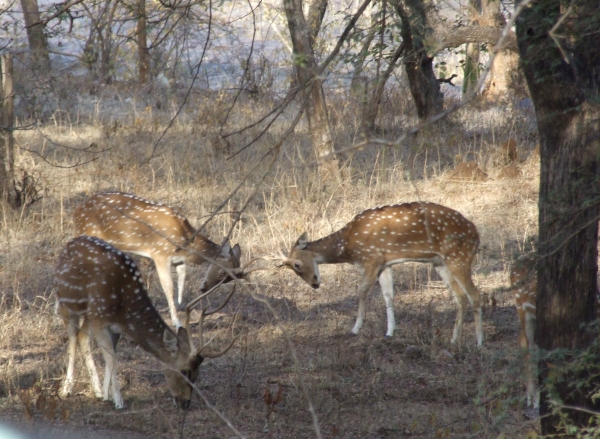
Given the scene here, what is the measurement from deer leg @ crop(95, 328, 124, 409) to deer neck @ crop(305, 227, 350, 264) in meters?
3.23

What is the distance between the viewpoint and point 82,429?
5.37 meters

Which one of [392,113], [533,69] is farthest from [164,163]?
[533,69]

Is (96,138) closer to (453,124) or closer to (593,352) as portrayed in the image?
(453,124)

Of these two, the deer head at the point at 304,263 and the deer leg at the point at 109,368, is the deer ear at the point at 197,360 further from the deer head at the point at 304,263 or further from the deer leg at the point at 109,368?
the deer head at the point at 304,263

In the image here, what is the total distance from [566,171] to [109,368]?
386 centimetres

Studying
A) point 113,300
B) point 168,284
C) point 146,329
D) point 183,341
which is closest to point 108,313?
point 113,300

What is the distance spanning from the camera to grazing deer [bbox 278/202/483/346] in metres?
8.23

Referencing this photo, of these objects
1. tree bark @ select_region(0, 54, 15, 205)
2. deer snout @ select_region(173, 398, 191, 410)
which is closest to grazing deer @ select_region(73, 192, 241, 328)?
tree bark @ select_region(0, 54, 15, 205)

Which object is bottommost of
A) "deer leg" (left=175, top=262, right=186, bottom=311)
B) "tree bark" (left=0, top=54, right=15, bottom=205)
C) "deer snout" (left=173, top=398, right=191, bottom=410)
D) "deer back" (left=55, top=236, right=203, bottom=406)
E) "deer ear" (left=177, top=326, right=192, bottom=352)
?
"deer snout" (left=173, top=398, right=191, bottom=410)

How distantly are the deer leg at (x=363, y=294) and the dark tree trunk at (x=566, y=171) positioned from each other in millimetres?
3509

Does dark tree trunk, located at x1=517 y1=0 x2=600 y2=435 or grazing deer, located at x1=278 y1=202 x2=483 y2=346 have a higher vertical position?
dark tree trunk, located at x1=517 y1=0 x2=600 y2=435

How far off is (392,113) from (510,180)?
431 centimetres

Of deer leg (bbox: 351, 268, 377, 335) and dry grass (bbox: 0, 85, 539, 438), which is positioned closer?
dry grass (bbox: 0, 85, 539, 438)

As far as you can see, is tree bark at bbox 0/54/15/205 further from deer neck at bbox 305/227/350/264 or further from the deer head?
deer neck at bbox 305/227/350/264
